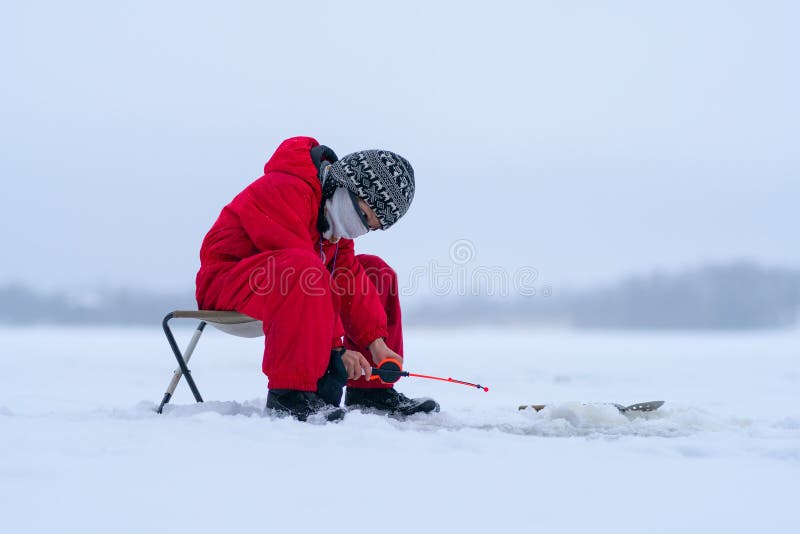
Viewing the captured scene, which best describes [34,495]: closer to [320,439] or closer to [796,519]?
[320,439]

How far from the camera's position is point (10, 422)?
1.79 m

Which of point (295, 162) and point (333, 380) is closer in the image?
point (333, 380)

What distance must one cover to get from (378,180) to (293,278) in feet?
1.56

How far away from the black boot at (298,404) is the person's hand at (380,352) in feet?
1.21

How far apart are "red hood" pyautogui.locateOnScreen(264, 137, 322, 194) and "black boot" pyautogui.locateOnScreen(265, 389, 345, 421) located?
2.18ft

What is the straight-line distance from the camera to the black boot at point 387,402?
91.7 inches

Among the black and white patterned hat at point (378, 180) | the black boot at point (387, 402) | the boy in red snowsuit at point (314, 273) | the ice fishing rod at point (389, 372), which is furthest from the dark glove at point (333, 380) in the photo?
the black and white patterned hat at point (378, 180)

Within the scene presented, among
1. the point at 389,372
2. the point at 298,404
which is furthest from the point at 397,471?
the point at 389,372

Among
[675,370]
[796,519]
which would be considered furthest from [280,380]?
[675,370]

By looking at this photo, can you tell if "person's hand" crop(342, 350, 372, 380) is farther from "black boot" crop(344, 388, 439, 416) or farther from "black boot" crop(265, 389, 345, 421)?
"black boot" crop(344, 388, 439, 416)

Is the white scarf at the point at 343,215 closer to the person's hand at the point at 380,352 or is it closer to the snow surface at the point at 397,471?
the person's hand at the point at 380,352

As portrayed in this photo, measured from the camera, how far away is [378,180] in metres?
2.20

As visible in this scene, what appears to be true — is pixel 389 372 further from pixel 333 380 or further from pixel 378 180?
pixel 378 180

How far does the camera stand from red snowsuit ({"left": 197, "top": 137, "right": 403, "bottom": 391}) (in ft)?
6.27
